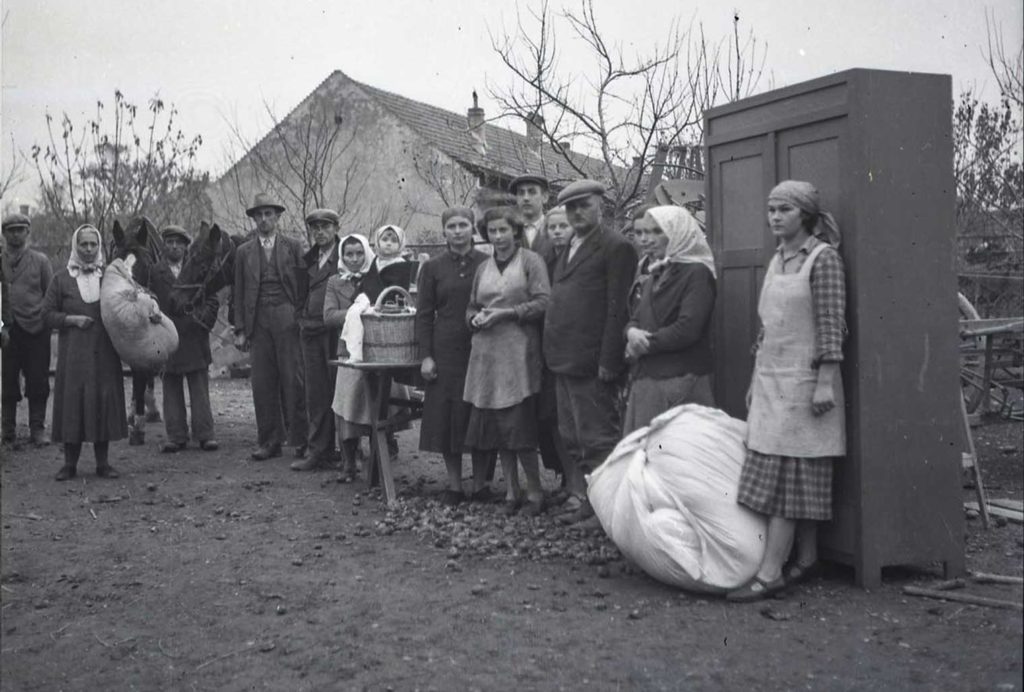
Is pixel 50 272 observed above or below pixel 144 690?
above

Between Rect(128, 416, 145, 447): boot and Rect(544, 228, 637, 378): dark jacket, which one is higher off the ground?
Rect(544, 228, 637, 378): dark jacket

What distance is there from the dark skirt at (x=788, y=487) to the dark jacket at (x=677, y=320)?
74 cm

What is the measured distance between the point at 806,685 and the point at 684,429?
1.54m

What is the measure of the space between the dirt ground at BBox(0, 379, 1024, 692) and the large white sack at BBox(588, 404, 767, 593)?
17 cm

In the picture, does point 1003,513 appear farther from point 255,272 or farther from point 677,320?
point 255,272

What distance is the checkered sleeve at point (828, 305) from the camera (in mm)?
4672

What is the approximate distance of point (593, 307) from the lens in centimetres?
609

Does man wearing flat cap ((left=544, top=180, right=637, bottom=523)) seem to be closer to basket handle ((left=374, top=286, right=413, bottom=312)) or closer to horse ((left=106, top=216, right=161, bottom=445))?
basket handle ((left=374, top=286, right=413, bottom=312))

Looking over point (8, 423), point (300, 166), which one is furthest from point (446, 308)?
point (300, 166)

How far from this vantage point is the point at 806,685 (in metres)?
3.72

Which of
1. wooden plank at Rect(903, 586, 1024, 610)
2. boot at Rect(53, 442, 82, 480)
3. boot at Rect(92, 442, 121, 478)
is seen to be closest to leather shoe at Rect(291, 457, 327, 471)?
boot at Rect(92, 442, 121, 478)

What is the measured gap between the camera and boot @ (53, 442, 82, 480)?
8.42 metres

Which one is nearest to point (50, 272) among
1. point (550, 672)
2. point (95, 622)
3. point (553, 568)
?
point (95, 622)

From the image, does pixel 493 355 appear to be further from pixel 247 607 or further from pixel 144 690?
pixel 144 690
